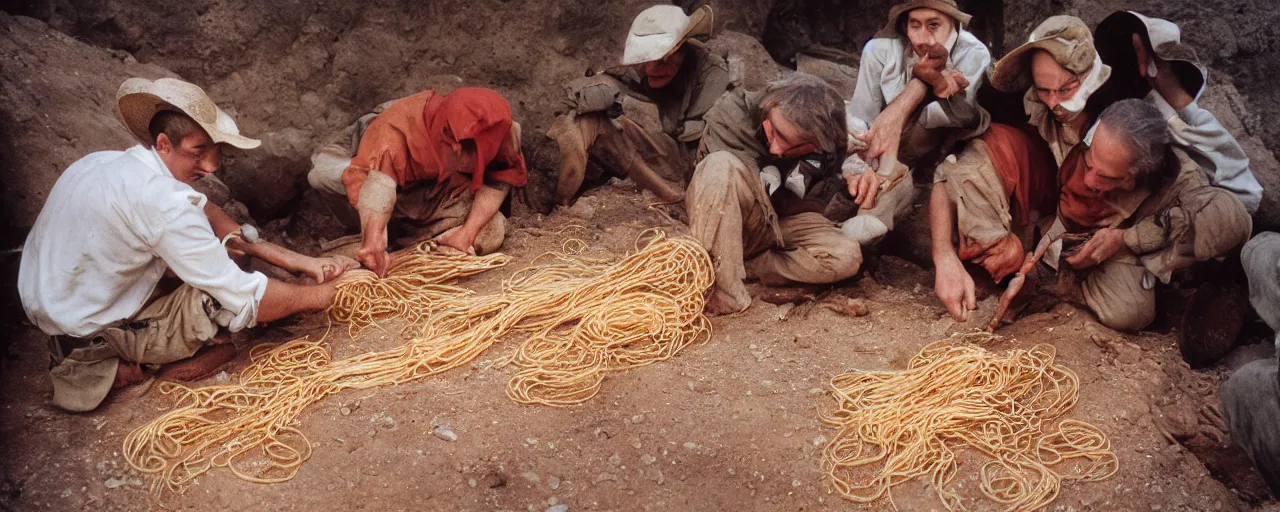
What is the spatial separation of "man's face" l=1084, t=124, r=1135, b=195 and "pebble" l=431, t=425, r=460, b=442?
283 centimetres

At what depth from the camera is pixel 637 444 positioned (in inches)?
155

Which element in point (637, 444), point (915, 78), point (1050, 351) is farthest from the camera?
point (915, 78)

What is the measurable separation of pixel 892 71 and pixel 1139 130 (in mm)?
1401

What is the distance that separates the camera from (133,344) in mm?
4059

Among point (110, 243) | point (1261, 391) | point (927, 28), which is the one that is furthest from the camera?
point (927, 28)

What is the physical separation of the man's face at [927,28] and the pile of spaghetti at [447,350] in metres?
1.63

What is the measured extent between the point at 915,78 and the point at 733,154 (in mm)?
1044

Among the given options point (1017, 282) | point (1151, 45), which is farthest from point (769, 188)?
point (1151, 45)

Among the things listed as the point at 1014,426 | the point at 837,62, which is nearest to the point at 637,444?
the point at 1014,426

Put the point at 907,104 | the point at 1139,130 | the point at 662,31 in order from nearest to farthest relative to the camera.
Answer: the point at 1139,130, the point at 907,104, the point at 662,31

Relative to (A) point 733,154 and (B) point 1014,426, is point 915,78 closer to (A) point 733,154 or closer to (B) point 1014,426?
(A) point 733,154

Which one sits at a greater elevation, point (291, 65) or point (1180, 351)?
point (291, 65)

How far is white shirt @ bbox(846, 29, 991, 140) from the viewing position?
5.15 m

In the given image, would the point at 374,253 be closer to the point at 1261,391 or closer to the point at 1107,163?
the point at 1107,163
